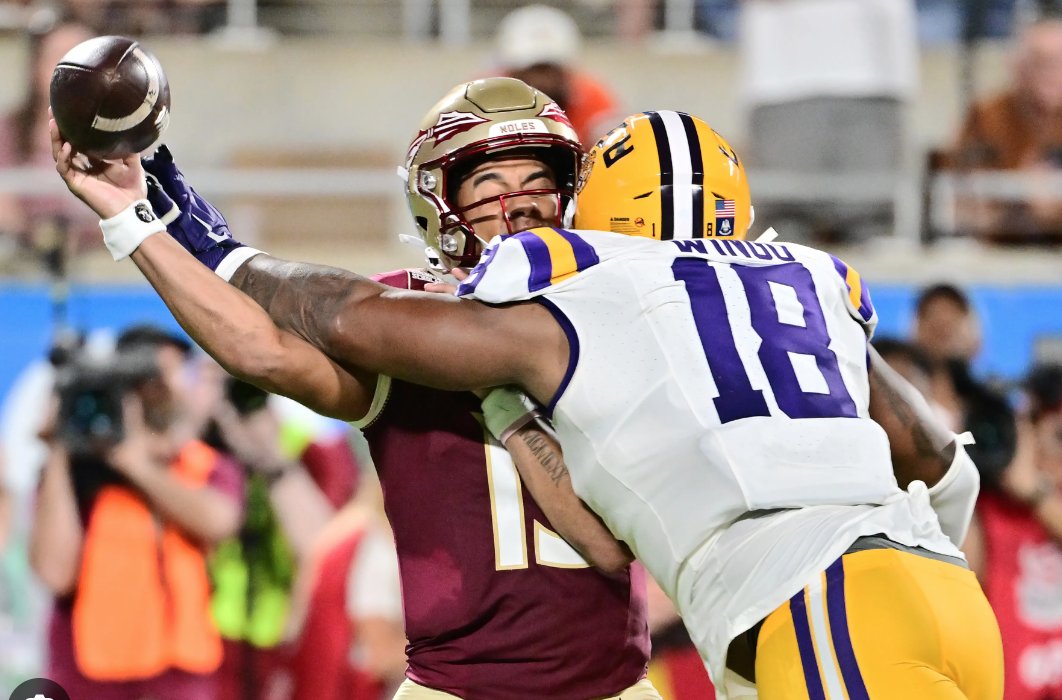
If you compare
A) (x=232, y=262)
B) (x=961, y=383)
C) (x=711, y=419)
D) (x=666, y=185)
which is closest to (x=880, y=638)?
(x=711, y=419)

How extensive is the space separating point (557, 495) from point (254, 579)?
136 inches

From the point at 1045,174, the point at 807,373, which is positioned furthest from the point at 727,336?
the point at 1045,174

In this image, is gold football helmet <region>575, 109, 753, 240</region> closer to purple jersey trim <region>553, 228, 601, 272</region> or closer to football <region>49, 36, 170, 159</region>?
purple jersey trim <region>553, 228, 601, 272</region>

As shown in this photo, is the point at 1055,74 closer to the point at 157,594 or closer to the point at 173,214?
the point at 157,594

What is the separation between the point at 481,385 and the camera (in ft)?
9.78

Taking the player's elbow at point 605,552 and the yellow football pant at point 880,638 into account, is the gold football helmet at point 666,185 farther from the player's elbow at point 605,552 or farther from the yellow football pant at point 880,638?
the yellow football pant at point 880,638

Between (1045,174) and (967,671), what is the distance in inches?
228

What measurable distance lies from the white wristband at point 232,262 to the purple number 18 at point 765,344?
3.20 ft

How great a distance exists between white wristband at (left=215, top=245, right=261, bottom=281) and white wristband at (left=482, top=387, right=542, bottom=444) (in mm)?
646

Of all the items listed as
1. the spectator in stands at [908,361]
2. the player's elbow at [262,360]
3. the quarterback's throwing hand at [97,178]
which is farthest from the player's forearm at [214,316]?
the spectator in stands at [908,361]

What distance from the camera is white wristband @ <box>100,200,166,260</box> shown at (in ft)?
10.3

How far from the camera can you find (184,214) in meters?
3.31

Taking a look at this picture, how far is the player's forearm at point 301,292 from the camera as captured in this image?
3.13 metres

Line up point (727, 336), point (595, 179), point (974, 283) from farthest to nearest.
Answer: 1. point (974, 283)
2. point (595, 179)
3. point (727, 336)
